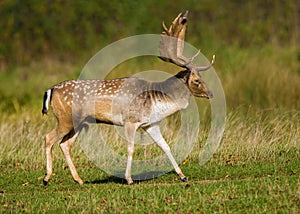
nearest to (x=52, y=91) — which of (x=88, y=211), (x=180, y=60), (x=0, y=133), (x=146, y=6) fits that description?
(x=180, y=60)

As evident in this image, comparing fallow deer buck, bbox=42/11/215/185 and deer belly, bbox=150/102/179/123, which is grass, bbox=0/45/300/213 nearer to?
fallow deer buck, bbox=42/11/215/185

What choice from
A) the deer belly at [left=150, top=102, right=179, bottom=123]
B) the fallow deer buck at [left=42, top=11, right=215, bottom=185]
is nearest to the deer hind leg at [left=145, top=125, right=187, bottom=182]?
the fallow deer buck at [left=42, top=11, right=215, bottom=185]

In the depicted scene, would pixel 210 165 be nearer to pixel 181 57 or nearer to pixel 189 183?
pixel 189 183

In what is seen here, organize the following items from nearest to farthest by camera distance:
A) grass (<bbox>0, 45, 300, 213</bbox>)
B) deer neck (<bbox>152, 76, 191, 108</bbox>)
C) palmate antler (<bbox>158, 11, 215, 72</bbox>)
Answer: grass (<bbox>0, 45, 300, 213</bbox>)
deer neck (<bbox>152, 76, 191, 108</bbox>)
palmate antler (<bbox>158, 11, 215, 72</bbox>)

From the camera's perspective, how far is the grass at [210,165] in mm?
9008

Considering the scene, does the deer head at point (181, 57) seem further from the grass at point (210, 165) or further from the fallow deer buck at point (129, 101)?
the grass at point (210, 165)

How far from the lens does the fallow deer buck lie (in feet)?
36.9

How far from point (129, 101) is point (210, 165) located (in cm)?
196

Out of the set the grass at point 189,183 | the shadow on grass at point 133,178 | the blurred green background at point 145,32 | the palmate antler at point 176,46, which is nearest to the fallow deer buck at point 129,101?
the palmate antler at point 176,46

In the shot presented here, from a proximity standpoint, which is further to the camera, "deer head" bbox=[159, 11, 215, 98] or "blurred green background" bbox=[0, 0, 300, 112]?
"blurred green background" bbox=[0, 0, 300, 112]

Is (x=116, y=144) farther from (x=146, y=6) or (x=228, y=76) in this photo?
(x=146, y=6)

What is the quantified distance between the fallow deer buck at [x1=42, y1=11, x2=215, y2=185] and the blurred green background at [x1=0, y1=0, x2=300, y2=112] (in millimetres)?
7158

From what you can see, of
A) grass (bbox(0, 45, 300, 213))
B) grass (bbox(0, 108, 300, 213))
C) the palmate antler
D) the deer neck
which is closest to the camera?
grass (bbox(0, 108, 300, 213))

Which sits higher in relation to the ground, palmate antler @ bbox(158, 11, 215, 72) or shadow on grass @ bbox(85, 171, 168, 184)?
palmate antler @ bbox(158, 11, 215, 72)
